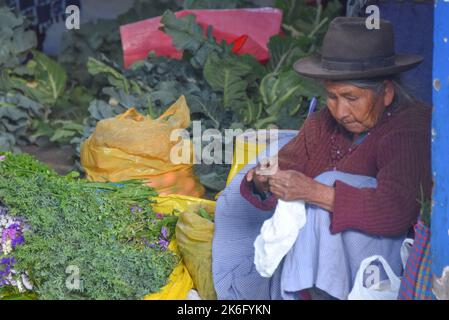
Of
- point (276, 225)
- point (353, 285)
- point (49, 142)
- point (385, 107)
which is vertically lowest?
point (49, 142)

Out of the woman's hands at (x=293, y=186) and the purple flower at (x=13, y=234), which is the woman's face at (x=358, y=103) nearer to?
the woman's hands at (x=293, y=186)

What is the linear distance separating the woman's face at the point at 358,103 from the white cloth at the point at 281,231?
458 mm

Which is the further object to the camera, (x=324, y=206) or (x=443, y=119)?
(x=324, y=206)

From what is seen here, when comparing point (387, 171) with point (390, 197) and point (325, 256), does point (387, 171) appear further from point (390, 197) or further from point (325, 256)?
point (325, 256)

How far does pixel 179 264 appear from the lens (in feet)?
14.3

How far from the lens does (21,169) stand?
4625mm

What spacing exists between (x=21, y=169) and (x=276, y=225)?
5.74ft

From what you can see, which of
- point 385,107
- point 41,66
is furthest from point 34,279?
point 41,66

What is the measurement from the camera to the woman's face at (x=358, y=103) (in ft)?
12.0

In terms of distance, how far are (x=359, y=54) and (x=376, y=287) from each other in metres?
1.00

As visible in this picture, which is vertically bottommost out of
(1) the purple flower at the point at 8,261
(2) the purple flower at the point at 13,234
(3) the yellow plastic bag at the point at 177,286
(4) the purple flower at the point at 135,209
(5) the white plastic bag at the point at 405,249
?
(3) the yellow plastic bag at the point at 177,286

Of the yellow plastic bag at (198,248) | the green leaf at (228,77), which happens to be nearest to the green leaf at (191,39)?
the green leaf at (228,77)

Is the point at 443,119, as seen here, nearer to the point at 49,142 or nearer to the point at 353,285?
the point at 353,285

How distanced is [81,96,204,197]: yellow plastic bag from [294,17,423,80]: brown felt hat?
1.57 metres
